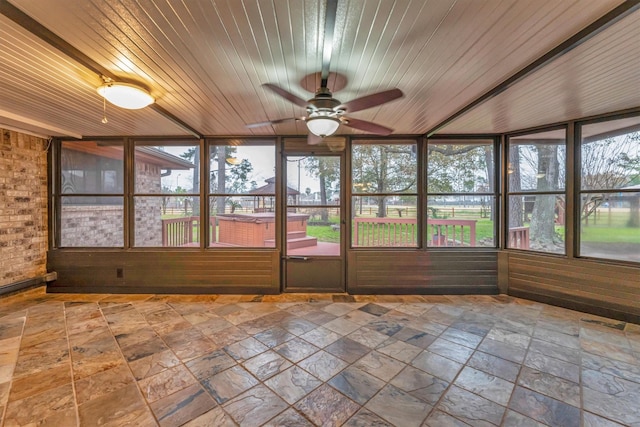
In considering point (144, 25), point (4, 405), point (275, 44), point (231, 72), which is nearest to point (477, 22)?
point (275, 44)

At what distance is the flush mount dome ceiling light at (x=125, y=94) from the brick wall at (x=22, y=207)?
2.93 m

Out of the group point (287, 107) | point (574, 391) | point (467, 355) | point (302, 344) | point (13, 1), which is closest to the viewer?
point (13, 1)

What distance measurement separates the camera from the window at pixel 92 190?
172 inches

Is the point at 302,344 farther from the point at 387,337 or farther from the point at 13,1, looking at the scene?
the point at 13,1

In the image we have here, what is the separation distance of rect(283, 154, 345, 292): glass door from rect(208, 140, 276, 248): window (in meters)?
0.32

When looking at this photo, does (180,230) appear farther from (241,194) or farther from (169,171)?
(241,194)

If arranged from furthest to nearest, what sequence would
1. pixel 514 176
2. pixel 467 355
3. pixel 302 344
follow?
pixel 514 176, pixel 302 344, pixel 467 355

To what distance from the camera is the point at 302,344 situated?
8.87 ft

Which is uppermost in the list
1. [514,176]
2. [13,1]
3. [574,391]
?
[13,1]

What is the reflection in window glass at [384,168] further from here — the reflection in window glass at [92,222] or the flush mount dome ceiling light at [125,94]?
the reflection in window glass at [92,222]

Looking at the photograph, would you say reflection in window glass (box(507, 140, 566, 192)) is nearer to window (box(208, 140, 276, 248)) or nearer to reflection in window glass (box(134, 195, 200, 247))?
window (box(208, 140, 276, 248))

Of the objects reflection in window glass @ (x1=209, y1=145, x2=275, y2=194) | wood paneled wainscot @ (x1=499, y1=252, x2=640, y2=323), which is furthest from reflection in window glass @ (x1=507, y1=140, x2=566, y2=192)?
reflection in window glass @ (x1=209, y1=145, x2=275, y2=194)

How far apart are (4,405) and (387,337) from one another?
3.03 metres

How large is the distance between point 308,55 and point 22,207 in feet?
16.1
